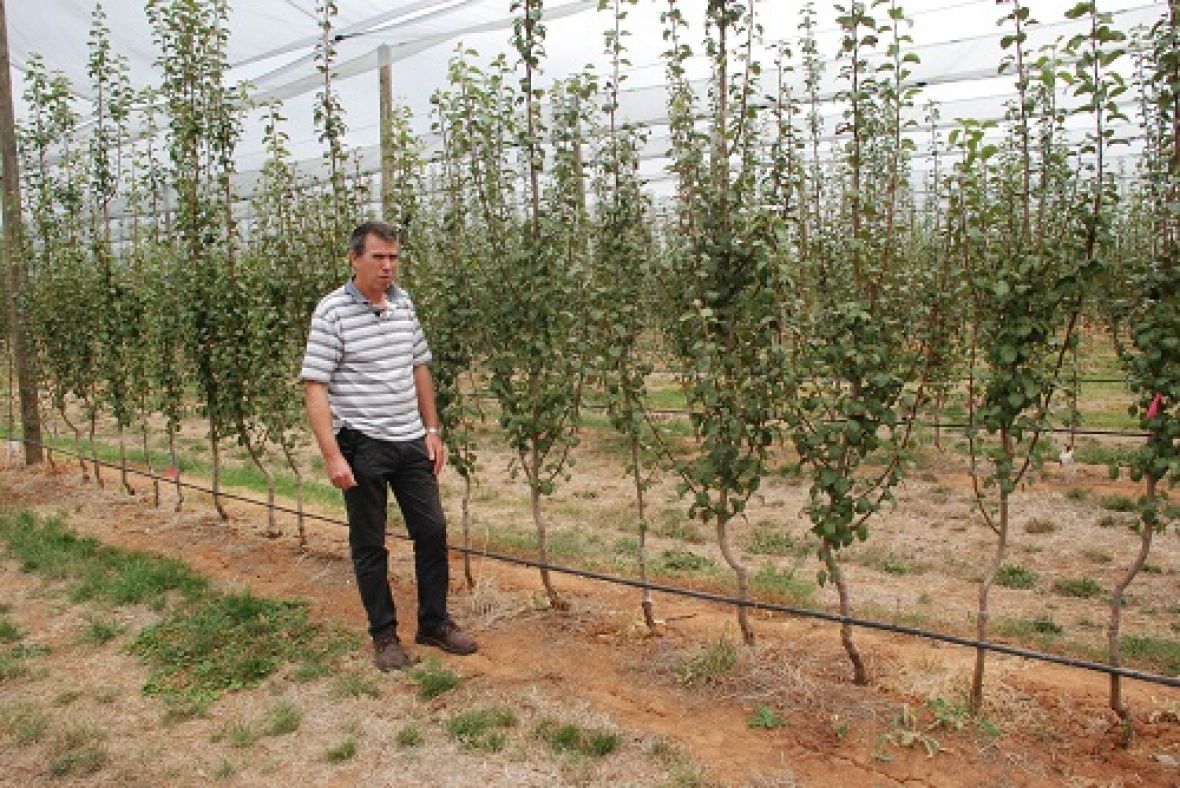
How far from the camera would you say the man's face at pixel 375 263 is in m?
4.40

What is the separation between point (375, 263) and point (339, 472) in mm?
1002

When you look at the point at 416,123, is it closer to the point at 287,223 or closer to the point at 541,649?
the point at 287,223

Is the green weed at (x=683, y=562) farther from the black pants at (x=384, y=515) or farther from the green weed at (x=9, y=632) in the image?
the green weed at (x=9, y=632)

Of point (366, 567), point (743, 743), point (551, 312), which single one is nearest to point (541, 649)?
point (366, 567)

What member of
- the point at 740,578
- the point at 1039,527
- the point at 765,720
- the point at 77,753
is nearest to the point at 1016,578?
the point at 1039,527

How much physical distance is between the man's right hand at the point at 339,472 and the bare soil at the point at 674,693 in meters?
1.00

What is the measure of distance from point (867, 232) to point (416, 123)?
14.4 m

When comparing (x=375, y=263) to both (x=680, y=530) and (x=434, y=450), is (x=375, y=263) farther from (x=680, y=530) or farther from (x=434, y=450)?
(x=680, y=530)

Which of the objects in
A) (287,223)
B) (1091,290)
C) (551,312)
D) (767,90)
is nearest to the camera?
(1091,290)

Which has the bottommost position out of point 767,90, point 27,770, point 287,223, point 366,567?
point 27,770

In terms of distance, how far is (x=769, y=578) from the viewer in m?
5.89

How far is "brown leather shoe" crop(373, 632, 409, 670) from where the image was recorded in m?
4.54

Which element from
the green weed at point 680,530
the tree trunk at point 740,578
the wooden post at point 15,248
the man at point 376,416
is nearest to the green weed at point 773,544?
the green weed at point 680,530

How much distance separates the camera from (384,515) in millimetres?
4609
